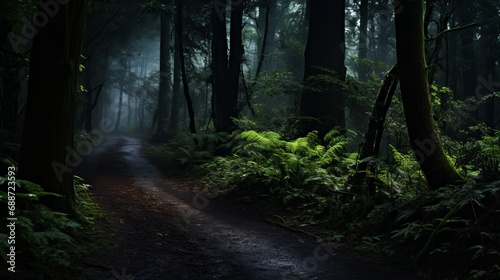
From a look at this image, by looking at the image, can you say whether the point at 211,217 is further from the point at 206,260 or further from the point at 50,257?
the point at 50,257

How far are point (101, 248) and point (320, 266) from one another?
3.31 m

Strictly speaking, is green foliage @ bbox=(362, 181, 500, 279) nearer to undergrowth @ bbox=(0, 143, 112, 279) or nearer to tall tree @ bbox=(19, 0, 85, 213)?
undergrowth @ bbox=(0, 143, 112, 279)

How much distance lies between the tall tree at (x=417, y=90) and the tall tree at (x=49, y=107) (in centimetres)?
585

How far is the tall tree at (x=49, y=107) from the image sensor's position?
20.3 feet

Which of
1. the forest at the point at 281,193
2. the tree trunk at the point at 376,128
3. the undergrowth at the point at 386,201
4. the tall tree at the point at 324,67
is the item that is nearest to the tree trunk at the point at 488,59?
the forest at the point at 281,193

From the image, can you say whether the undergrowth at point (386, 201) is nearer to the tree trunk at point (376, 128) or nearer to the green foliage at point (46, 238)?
the tree trunk at point (376, 128)

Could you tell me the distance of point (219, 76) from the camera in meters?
16.1

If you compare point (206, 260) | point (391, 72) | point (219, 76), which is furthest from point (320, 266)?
point (219, 76)

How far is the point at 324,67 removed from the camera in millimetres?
12828

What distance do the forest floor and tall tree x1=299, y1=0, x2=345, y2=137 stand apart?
4615mm

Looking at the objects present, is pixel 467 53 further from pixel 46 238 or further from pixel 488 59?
pixel 46 238

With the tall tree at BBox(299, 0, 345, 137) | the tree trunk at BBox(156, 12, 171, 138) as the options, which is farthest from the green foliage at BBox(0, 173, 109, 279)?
the tree trunk at BBox(156, 12, 171, 138)

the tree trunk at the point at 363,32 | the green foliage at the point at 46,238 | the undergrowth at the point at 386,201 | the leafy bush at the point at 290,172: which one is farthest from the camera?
the tree trunk at the point at 363,32

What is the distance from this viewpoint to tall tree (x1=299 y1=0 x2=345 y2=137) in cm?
1257
